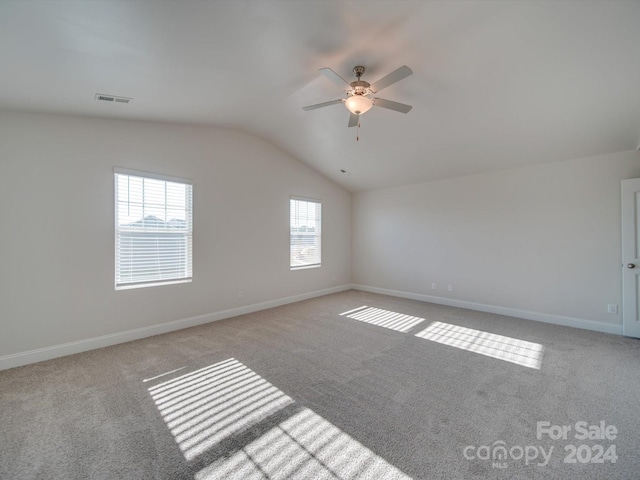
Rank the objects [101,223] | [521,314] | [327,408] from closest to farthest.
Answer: [327,408], [101,223], [521,314]

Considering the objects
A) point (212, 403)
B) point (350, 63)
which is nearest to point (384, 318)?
point (212, 403)

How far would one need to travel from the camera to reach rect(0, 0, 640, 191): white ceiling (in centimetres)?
200

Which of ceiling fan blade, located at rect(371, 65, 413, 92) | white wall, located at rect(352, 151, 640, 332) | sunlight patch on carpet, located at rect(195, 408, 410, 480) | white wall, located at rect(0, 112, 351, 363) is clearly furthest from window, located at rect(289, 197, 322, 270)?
sunlight patch on carpet, located at rect(195, 408, 410, 480)

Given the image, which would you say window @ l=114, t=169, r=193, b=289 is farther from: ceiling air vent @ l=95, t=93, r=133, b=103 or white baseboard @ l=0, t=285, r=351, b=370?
ceiling air vent @ l=95, t=93, r=133, b=103

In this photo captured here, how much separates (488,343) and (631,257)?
2.31m

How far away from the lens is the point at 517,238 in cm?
469

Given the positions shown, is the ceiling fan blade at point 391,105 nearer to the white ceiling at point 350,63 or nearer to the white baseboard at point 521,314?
the white ceiling at point 350,63

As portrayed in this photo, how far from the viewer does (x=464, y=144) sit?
425 cm

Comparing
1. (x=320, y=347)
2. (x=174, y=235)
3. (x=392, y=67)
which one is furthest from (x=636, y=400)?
(x=174, y=235)

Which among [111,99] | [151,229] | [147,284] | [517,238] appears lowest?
[147,284]

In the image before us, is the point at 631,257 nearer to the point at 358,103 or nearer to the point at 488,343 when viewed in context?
the point at 488,343

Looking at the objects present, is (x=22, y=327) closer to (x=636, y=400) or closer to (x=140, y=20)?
(x=140, y=20)

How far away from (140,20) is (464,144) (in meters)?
4.18

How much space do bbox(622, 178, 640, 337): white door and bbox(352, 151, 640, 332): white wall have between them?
126mm
